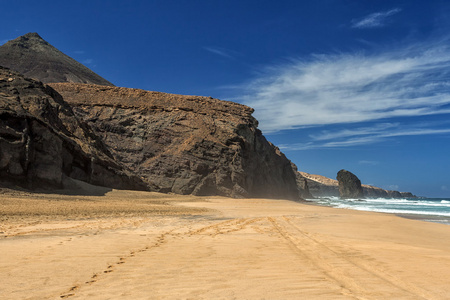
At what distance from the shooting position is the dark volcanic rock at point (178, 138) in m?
38.0

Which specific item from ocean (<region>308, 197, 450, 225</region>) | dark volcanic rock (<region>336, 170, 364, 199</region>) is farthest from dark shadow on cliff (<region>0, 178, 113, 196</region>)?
dark volcanic rock (<region>336, 170, 364, 199</region>)

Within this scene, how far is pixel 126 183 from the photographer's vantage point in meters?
27.1

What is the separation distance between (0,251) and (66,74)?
101 meters

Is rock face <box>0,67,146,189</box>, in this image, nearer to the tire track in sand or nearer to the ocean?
the tire track in sand

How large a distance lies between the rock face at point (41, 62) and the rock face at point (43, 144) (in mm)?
67132

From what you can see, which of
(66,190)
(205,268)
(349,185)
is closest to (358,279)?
(205,268)

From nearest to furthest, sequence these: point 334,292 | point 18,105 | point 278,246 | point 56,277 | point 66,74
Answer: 1. point 334,292
2. point 56,277
3. point 278,246
4. point 18,105
5. point 66,74

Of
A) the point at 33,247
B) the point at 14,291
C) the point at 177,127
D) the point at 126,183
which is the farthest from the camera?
the point at 177,127

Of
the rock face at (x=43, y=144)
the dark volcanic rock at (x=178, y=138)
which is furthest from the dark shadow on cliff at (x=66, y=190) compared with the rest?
the dark volcanic rock at (x=178, y=138)

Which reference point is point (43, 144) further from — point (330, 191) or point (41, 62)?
point (330, 191)

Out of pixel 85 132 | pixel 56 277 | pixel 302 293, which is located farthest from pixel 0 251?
pixel 85 132

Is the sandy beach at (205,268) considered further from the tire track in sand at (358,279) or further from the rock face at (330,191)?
the rock face at (330,191)

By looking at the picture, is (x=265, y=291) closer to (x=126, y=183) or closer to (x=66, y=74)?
(x=126, y=183)

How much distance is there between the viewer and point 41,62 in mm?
94188
